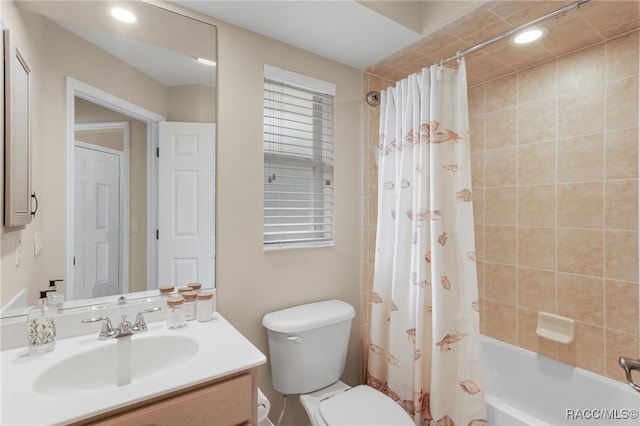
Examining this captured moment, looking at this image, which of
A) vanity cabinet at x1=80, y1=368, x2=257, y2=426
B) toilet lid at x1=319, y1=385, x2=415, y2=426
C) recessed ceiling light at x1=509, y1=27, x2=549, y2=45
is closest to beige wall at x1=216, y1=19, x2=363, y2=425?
toilet lid at x1=319, y1=385, x2=415, y2=426

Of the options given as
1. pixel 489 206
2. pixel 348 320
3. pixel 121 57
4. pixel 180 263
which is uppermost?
pixel 121 57

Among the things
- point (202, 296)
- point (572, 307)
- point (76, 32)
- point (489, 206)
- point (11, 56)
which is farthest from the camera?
point (489, 206)

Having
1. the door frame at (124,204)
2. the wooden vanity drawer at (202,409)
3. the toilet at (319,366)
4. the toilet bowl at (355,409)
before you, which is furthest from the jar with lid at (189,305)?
the toilet bowl at (355,409)

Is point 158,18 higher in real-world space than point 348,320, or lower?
higher

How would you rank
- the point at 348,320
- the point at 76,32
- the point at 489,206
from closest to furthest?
the point at 76,32 < the point at 348,320 < the point at 489,206

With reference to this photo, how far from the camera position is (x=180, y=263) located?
138cm

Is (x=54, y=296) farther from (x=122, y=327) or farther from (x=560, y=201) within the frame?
(x=560, y=201)

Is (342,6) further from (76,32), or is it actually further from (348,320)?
(348,320)

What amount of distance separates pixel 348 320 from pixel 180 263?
0.91 meters

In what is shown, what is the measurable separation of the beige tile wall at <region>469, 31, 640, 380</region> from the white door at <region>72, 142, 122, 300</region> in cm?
225

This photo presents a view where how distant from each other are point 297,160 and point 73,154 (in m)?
1.02

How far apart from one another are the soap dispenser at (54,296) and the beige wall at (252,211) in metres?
0.58

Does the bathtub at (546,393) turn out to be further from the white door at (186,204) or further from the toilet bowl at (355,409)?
the white door at (186,204)

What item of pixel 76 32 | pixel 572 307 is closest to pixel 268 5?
pixel 76 32
